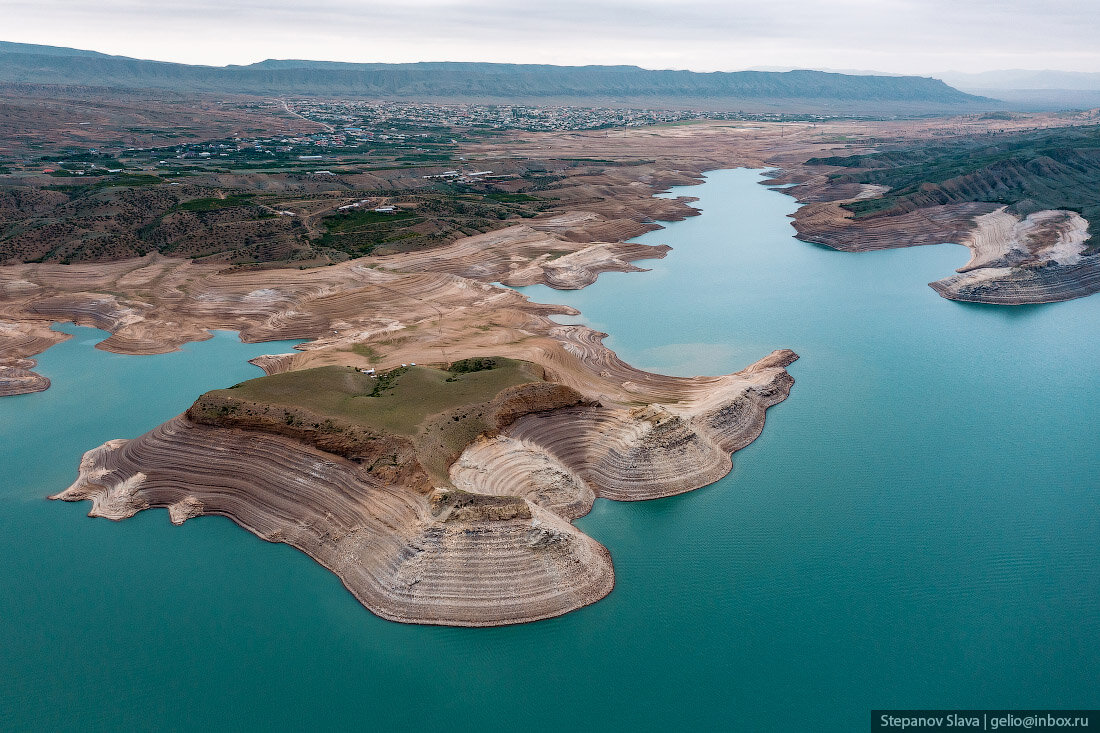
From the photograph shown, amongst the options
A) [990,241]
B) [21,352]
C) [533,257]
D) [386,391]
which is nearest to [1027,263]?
[990,241]

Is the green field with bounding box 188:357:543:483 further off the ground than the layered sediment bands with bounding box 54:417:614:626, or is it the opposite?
the green field with bounding box 188:357:543:483

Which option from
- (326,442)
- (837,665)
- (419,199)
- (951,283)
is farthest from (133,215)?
(951,283)

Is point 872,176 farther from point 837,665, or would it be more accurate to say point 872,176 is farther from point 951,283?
point 837,665

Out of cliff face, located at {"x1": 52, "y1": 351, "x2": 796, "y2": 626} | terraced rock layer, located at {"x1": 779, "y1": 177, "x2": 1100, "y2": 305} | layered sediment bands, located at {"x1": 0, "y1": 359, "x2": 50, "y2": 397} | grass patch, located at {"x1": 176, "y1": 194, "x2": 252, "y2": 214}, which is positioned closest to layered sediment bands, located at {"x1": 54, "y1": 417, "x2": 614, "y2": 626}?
cliff face, located at {"x1": 52, "y1": 351, "x2": 796, "y2": 626}

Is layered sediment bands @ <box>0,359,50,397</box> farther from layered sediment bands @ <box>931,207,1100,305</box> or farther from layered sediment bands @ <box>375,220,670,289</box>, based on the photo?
layered sediment bands @ <box>931,207,1100,305</box>

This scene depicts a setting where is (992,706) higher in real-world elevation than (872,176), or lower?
lower

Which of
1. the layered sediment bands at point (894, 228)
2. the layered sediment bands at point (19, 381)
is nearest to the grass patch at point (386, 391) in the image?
the layered sediment bands at point (19, 381)

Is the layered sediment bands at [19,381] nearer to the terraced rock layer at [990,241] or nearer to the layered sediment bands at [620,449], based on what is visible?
the layered sediment bands at [620,449]
